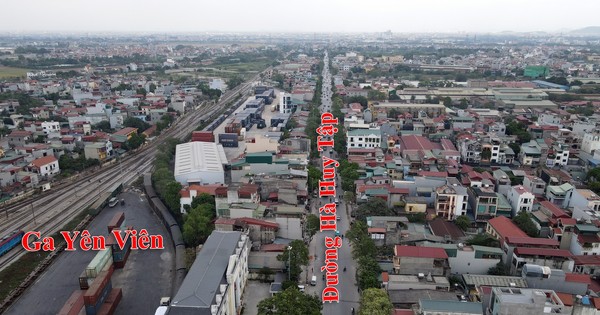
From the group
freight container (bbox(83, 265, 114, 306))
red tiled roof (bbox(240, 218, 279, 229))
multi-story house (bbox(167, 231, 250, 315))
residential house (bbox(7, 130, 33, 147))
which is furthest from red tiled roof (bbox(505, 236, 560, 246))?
residential house (bbox(7, 130, 33, 147))

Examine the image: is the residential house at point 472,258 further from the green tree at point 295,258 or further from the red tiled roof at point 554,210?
the green tree at point 295,258

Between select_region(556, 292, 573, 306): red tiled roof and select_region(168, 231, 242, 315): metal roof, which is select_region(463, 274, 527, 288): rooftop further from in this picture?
select_region(168, 231, 242, 315): metal roof

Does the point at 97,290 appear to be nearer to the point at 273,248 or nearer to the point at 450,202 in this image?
the point at 273,248

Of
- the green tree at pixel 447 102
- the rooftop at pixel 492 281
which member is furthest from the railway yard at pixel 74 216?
the green tree at pixel 447 102

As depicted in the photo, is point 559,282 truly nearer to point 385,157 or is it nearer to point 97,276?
point 385,157

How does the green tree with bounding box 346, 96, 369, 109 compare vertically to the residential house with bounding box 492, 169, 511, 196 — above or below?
above

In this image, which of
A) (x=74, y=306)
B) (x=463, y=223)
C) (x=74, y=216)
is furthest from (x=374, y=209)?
(x=74, y=216)

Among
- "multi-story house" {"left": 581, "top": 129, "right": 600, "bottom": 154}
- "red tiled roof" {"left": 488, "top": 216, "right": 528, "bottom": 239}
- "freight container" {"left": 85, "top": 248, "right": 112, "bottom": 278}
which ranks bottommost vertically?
"freight container" {"left": 85, "top": 248, "right": 112, "bottom": 278}
